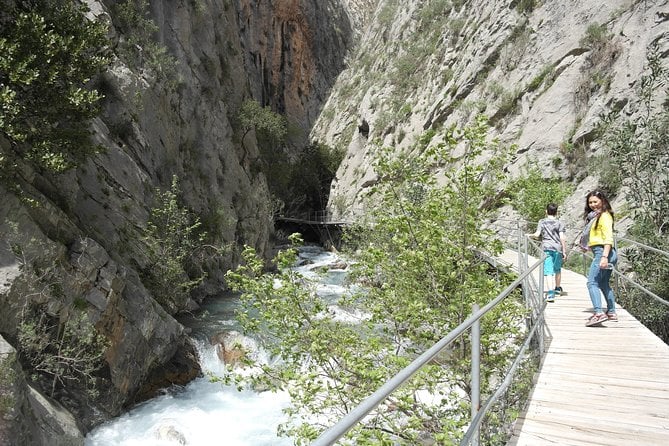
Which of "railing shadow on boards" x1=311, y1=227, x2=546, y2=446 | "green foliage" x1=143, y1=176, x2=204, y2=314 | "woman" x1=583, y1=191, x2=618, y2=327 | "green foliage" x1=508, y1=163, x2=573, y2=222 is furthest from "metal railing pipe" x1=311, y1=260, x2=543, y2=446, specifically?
"green foliage" x1=508, y1=163, x2=573, y2=222

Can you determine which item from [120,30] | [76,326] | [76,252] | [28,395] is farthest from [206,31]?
[28,395]

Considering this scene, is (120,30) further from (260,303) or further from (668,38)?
(668,38)

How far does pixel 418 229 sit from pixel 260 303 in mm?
2529

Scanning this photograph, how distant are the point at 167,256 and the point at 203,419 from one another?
6.38 m

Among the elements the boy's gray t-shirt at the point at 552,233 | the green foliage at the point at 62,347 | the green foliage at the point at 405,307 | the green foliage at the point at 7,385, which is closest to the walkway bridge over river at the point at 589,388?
the green foliage at the point at 405,307

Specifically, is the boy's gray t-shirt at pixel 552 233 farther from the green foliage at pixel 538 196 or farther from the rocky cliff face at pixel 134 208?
the rocky cliff face at pixel 134 208

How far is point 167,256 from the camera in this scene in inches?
555

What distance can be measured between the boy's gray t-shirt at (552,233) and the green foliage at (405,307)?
2.24m

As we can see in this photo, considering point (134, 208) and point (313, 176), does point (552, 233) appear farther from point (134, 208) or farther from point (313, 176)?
point (313, 176)

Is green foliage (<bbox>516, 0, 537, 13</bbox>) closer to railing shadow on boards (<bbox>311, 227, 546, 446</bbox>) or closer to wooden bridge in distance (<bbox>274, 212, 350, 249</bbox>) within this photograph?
wooden bridge in distance (<bbox>274, 212, 350, 249</bbox>)

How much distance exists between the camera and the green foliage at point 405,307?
4785 mm

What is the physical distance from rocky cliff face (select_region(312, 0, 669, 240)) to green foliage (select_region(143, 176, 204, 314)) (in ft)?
23.9

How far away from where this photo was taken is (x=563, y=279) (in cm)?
992

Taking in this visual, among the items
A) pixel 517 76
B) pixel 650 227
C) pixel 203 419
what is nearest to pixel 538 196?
pixel 650 227
